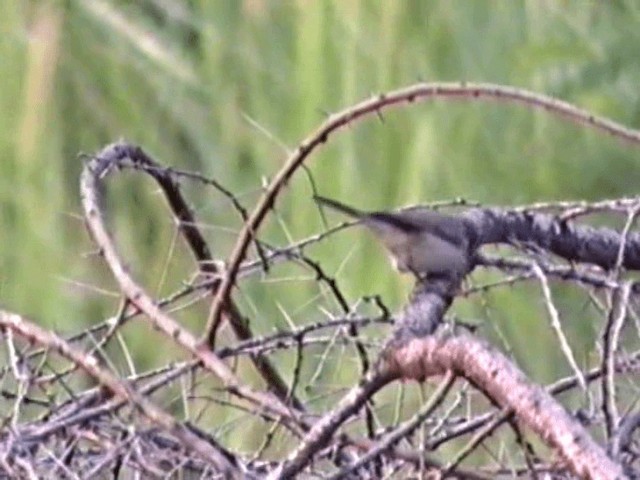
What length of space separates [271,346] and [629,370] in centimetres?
14

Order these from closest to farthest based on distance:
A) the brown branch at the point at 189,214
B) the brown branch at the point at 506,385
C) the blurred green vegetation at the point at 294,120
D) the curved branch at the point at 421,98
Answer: the brown branch at the point at 506,385
the curved branch at the point at 421,98
the brown branch at the point at 189,214
the blurred green vegetation at the point at 294,120

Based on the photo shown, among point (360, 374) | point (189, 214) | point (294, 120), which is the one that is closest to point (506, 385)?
point (360, 374)

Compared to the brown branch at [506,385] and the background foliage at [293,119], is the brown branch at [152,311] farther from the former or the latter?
the background foliage at [293,119]

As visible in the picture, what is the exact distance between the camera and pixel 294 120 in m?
1.36

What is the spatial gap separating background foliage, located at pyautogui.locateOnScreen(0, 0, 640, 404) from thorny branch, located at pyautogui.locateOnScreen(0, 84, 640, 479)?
1.41 ft

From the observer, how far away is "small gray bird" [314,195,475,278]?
706mm

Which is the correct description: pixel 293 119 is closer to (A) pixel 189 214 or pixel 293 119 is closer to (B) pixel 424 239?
(A) pixel 189 214

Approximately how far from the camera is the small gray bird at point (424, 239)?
2.32ft

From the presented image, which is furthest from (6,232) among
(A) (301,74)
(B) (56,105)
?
(A) (301,74)

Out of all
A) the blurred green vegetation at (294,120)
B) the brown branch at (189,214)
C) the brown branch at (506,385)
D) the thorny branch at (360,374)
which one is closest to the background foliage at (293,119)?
the blurred green vegetation at (294,120)

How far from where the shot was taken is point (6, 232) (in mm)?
1274

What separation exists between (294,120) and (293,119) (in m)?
0.02

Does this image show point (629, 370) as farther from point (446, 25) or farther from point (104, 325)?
point (446, 25)

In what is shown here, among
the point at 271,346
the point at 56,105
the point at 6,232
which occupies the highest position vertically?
the point at 56,105
